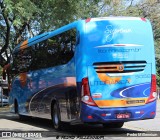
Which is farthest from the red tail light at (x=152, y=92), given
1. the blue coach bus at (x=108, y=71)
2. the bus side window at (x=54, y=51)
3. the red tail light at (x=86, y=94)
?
the bus side window at (x=54, y=51)

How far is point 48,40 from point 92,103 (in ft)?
13.6

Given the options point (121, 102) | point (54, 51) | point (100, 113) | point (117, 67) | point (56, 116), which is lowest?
point (56, 116)

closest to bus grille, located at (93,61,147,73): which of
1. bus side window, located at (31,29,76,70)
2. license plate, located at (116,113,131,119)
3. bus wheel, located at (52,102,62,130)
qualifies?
bus side window, located at (31,29,76,70)

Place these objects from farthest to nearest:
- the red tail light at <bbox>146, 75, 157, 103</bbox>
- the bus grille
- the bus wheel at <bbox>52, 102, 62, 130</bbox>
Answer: the bus wheel at <bbox>52, 102, 62, 130</bbox> < the red tail light at <bbox>146, 75, 157, 103</bbox> < the bus grille

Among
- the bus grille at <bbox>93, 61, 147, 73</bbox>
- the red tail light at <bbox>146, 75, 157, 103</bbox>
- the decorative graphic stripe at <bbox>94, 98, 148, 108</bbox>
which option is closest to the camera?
the decorative graphic stripe at <bbox>94, 98, 148, 108</bbox>

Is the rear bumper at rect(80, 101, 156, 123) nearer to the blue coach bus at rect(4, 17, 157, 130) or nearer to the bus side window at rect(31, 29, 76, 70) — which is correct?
the blue coach bus at rect(4, 17, 157, 130)

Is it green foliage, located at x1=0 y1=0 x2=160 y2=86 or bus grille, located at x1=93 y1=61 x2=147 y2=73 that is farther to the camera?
green foliage, located at x1=0 y1=0 x2=160 y2=86

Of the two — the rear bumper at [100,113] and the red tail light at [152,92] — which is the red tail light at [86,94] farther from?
the red tail light at [152,92]

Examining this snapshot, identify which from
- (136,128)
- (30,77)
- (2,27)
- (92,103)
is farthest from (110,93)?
(2,27)

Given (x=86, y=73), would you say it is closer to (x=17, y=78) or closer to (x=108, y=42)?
(x=108, y=42)

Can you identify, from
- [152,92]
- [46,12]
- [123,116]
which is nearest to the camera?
[123,116]

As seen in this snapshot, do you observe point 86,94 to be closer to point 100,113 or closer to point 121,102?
point 100,113

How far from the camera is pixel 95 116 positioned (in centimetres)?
1250

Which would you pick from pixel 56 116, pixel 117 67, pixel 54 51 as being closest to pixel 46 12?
pixel 54 51
